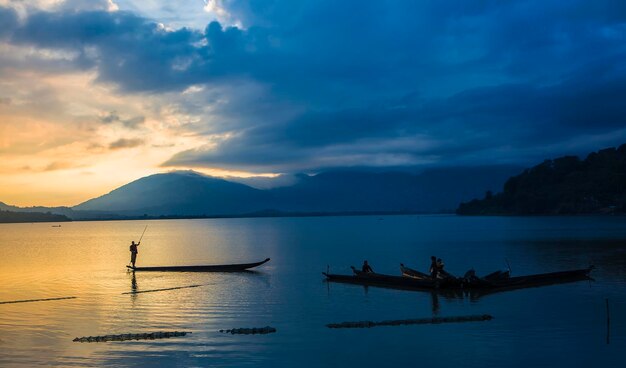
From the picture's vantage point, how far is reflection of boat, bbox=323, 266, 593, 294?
1329 inches

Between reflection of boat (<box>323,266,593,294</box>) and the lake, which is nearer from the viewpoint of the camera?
the lake

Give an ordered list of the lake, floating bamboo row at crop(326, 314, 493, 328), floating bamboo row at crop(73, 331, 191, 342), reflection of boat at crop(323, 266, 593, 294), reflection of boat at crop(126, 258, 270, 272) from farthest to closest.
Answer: reflection of boat at crop(126, 258, 270, 272) < reflection of boat at crop(323, 266, 593, 294) < floating bamboo row at crop(326, 314, 493, 328) < floating bamboo row at crop(73, 331, 191, 342) < the lake

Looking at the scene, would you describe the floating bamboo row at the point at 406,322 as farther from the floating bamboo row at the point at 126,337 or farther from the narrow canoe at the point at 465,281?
the narrow canoe at the point at 465,281

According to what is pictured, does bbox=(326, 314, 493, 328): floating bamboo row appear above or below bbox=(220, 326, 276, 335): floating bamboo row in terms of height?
below

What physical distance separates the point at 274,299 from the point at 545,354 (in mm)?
17594

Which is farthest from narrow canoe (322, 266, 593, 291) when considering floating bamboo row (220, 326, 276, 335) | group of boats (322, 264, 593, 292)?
floating bamboo row (220, 326, 276, 335)

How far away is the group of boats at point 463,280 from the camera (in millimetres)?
33781

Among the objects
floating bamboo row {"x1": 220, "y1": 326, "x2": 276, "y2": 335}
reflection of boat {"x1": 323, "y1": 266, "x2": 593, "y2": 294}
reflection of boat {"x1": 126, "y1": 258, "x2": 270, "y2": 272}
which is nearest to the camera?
floating bamboo row {"x1": 220, "y1": 326, "x2": 276, "y2": 335}

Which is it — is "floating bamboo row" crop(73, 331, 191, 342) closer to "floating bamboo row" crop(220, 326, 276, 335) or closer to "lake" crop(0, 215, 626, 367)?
"lake" crop(0, 215, 626, 367)

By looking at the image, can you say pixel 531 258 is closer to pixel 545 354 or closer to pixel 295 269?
pixel 295 269

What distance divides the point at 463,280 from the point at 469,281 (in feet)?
1.14

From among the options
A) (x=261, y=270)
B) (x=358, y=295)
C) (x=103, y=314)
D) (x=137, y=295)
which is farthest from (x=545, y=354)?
(x=261, y=270)

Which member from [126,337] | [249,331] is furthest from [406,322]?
[126,337]

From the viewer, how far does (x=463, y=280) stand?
33781 mm
